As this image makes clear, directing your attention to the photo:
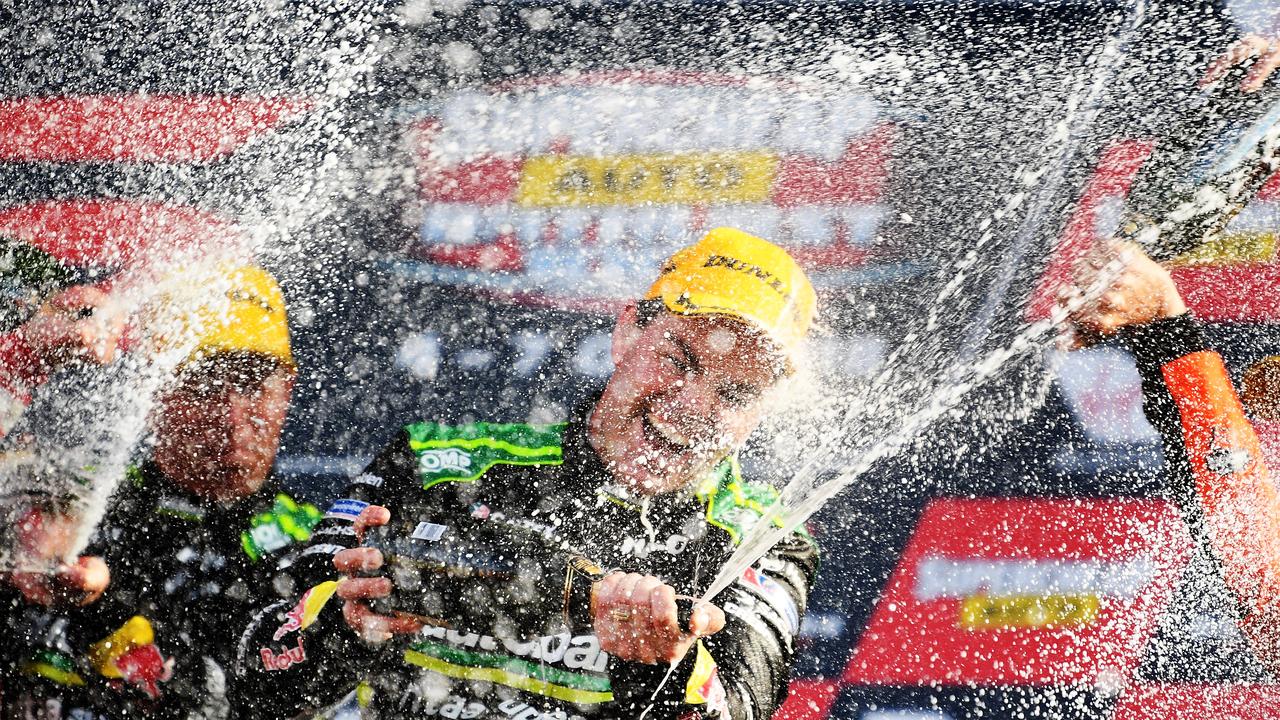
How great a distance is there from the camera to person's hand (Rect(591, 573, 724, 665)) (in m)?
1.16

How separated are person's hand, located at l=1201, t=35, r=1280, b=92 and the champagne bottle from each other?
0.12 ft

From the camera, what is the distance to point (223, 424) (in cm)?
205

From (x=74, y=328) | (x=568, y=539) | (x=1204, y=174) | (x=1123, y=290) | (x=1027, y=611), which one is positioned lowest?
(x=1027, y=611)

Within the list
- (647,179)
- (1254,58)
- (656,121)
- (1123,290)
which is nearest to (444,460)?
(647,179)

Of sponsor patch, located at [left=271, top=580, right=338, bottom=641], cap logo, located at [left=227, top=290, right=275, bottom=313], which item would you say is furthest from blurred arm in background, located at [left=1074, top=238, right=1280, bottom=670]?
cap logo, located at [left=227, top=290, right=275, bottom=313]

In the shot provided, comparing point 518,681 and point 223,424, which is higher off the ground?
point 223,424

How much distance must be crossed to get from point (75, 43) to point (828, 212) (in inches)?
93.2

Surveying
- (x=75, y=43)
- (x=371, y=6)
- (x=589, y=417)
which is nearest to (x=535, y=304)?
(x=589, y=417)

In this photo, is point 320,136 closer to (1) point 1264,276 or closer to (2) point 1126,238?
(2) point 1126,238

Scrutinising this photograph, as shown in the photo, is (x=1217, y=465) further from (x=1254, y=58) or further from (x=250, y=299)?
(x=250, y=299)

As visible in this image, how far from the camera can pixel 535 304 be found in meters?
2.18

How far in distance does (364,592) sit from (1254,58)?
8.04 ft

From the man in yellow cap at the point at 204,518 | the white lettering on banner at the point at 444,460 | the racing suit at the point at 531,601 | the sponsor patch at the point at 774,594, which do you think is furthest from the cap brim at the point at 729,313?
the man in yellow cap at the point at 204,518

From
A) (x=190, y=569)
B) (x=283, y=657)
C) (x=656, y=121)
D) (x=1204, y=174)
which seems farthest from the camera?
(x=656, y=121)
